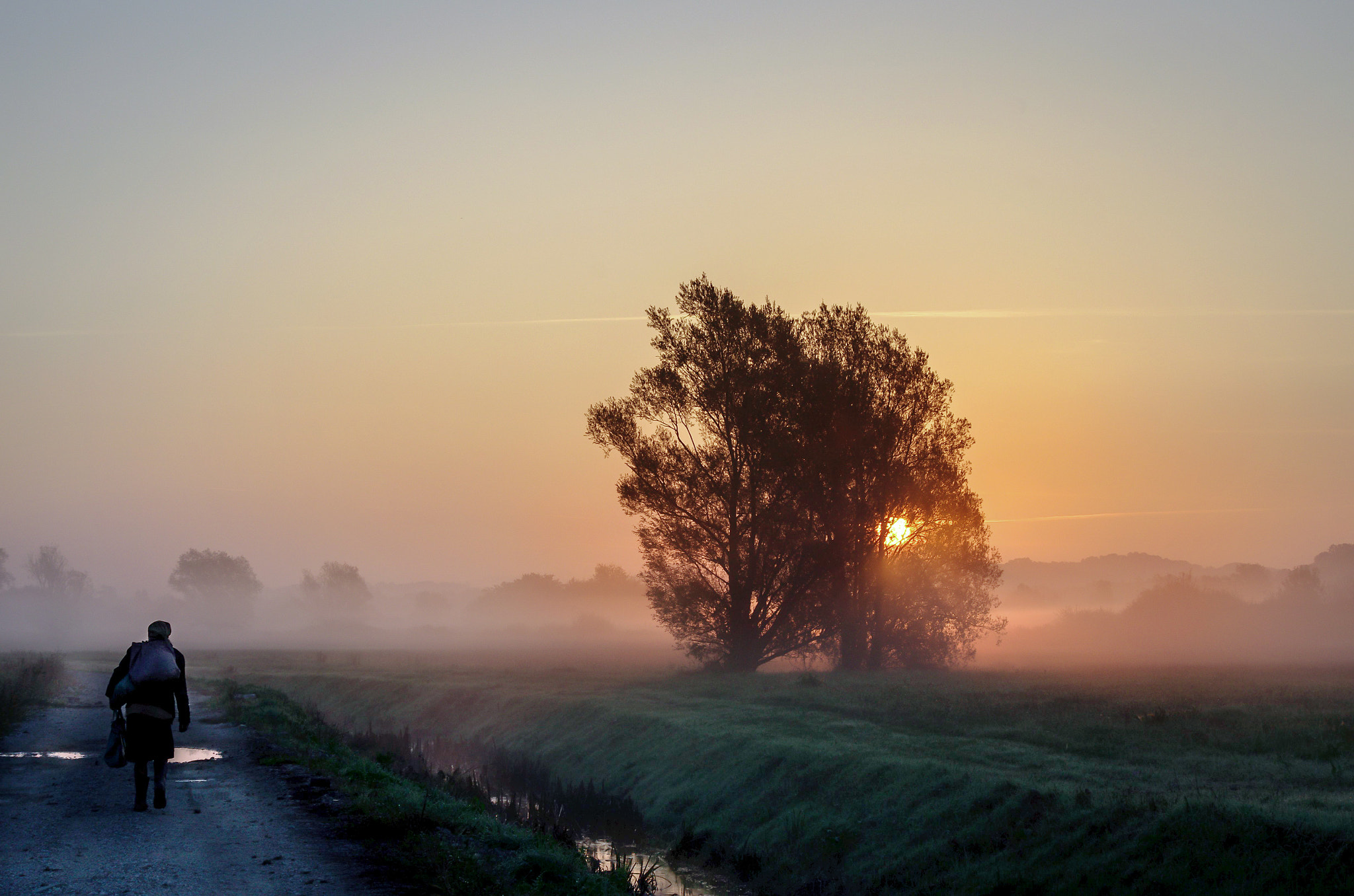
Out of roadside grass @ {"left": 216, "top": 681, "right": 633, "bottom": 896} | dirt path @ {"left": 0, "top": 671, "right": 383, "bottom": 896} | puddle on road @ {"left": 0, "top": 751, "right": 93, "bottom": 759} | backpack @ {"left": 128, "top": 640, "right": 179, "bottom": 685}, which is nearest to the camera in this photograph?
dirt path @ {"left": 0, "top": 671, "right": 383, "bottom": 896}

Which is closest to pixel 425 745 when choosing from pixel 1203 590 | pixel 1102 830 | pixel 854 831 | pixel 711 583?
pixel 711 583

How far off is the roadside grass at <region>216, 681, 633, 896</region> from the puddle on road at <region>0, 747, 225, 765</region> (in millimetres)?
1266

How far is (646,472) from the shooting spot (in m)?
44.1

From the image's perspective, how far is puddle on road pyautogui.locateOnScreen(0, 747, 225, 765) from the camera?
68.2 feet

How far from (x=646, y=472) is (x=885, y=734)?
2279 centimetres

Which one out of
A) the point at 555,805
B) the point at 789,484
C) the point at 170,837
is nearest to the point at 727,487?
the point at 789,484

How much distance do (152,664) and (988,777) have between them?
541 inches

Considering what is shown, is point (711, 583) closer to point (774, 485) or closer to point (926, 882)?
point (774, 485)

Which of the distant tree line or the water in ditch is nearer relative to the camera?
the water in ditch

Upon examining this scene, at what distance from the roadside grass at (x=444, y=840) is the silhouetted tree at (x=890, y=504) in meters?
25.1

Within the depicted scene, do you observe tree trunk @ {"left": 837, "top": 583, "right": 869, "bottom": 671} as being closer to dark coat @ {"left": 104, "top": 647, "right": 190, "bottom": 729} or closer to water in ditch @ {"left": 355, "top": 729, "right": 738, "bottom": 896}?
water in ditch @ {"left": 355, "top": 729, "right": 738, "bottom": 896}

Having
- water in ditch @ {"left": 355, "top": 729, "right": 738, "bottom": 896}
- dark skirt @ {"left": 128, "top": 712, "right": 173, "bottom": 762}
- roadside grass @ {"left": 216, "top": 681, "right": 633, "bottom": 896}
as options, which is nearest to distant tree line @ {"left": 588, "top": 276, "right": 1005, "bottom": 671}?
water in ditch @ {"left": 355, "top": 729, "right": 738, "bottom": 896}

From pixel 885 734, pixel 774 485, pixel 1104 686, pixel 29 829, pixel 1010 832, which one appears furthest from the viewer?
pixel 774 485

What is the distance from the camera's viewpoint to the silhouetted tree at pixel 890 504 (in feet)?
143
